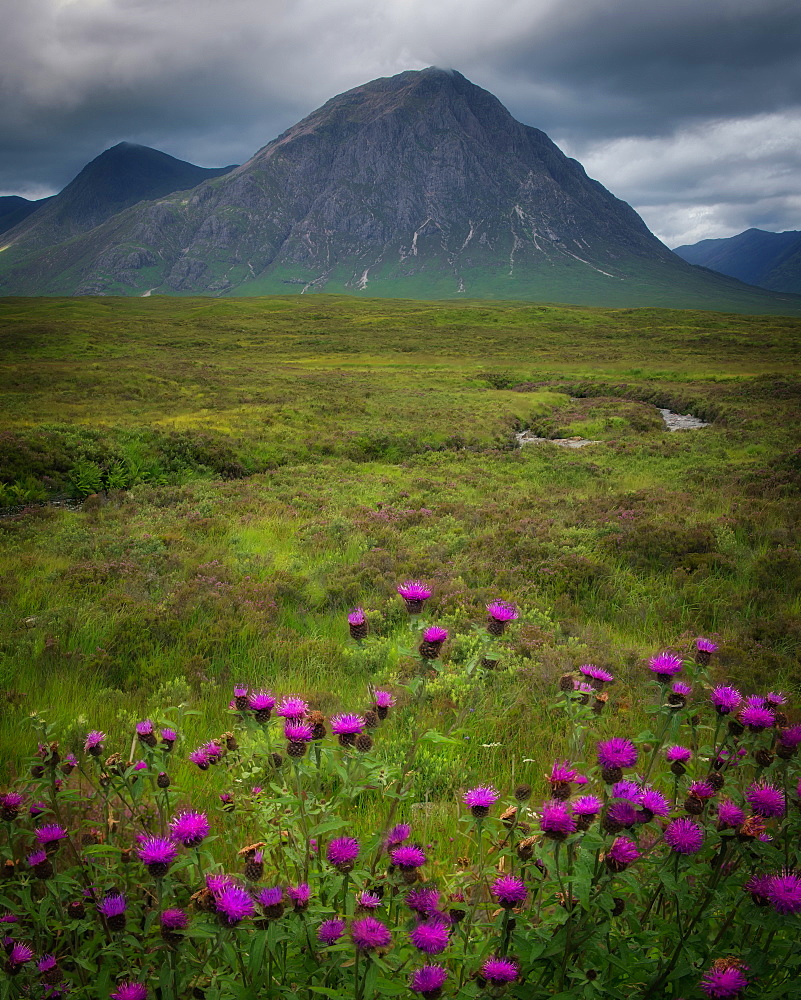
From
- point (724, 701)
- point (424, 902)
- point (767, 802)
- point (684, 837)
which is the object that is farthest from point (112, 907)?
point (724, 701)

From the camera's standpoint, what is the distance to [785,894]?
5.88 feet

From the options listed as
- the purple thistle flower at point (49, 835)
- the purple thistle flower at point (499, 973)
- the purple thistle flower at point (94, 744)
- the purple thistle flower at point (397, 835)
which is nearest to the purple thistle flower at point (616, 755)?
the purple thistle flower at point (499, 973)

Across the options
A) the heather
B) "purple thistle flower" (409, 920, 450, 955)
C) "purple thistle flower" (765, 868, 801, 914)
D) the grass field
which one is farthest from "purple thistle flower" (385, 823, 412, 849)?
→ "purple thistle flower" (765, 868, 801, 914)

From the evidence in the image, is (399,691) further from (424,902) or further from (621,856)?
(621,856)

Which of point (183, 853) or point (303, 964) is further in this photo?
point (183, 853)

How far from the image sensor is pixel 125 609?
7730 mm

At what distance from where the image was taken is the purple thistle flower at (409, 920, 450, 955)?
1752 millimetres

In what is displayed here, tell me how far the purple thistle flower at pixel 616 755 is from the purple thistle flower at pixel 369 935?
98cm

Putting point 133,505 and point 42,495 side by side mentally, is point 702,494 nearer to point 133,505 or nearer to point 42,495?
point 133,505

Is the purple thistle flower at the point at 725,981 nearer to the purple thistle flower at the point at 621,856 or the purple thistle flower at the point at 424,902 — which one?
the purple thistle flower at the point at 621,856

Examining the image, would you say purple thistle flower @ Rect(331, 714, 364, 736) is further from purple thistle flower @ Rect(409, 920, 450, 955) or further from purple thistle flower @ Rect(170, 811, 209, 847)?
purple thistle flower @ Rect(409, 920, 450, 955)

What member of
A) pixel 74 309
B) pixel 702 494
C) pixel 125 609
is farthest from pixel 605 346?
pixel 74 309

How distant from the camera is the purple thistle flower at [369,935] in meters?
1.69

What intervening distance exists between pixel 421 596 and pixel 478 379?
4437 centimetres
